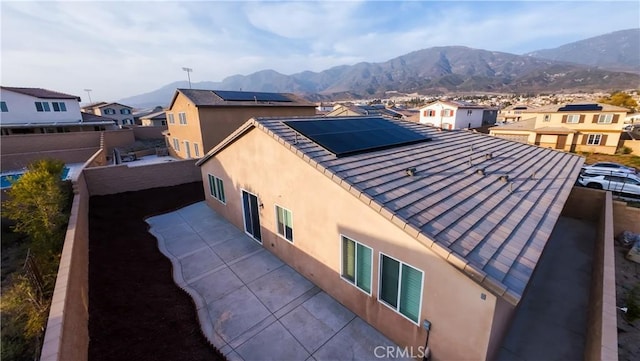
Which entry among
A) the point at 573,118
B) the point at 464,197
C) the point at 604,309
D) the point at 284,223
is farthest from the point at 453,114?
the point at 284,223

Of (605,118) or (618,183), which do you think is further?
(605,118)

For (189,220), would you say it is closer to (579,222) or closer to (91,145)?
(579,222)

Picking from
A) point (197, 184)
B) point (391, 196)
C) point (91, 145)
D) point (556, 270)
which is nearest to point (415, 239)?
point (391, 196)

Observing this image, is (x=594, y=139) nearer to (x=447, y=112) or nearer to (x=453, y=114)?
(x=453, y=114)

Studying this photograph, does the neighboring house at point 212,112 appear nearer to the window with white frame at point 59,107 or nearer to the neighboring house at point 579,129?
the window with white frame at point 59,107

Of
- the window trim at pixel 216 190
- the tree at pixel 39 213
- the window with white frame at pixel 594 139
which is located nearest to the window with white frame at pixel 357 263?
the window trim at pixel 216 190
